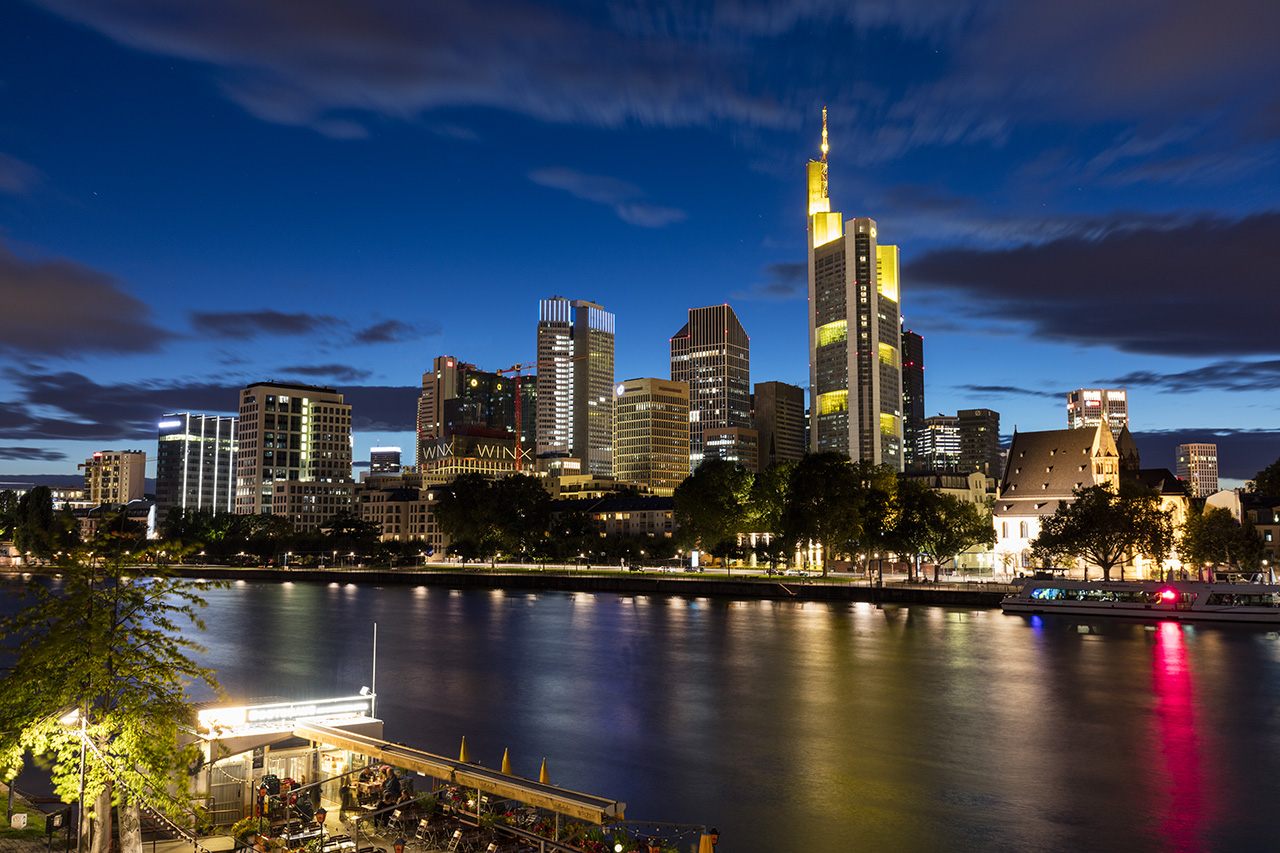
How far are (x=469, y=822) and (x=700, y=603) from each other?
9848 centimetres

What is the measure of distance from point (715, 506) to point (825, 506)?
25.1 metres

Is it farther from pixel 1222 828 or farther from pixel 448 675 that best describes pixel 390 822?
pixel 448 675

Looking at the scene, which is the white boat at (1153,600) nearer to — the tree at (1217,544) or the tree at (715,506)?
the tree at (1217,544)

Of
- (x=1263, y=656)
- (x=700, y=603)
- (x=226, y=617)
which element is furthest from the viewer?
(x=700, y=603)

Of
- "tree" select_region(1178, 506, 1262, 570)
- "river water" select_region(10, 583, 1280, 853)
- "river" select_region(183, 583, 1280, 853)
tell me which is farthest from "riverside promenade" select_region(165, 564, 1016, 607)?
"tree" select_region(1178, 506, 1262, 570)

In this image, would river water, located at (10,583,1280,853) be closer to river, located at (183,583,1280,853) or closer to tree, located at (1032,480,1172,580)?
river, located at (183,583,1280,853)

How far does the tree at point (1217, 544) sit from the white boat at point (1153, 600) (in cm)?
2618

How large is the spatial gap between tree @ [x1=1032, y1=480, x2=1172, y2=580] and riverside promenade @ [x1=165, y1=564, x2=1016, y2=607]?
380 inches

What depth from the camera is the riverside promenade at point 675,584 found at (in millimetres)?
116250

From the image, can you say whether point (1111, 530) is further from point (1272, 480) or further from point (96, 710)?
point (96, 710)

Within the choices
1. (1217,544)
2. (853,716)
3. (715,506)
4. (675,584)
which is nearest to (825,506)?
(675,584)

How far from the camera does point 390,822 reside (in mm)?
23328

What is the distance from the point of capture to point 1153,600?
333 feet

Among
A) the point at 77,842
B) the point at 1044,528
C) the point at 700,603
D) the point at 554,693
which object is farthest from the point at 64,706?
the point at 1044,528
